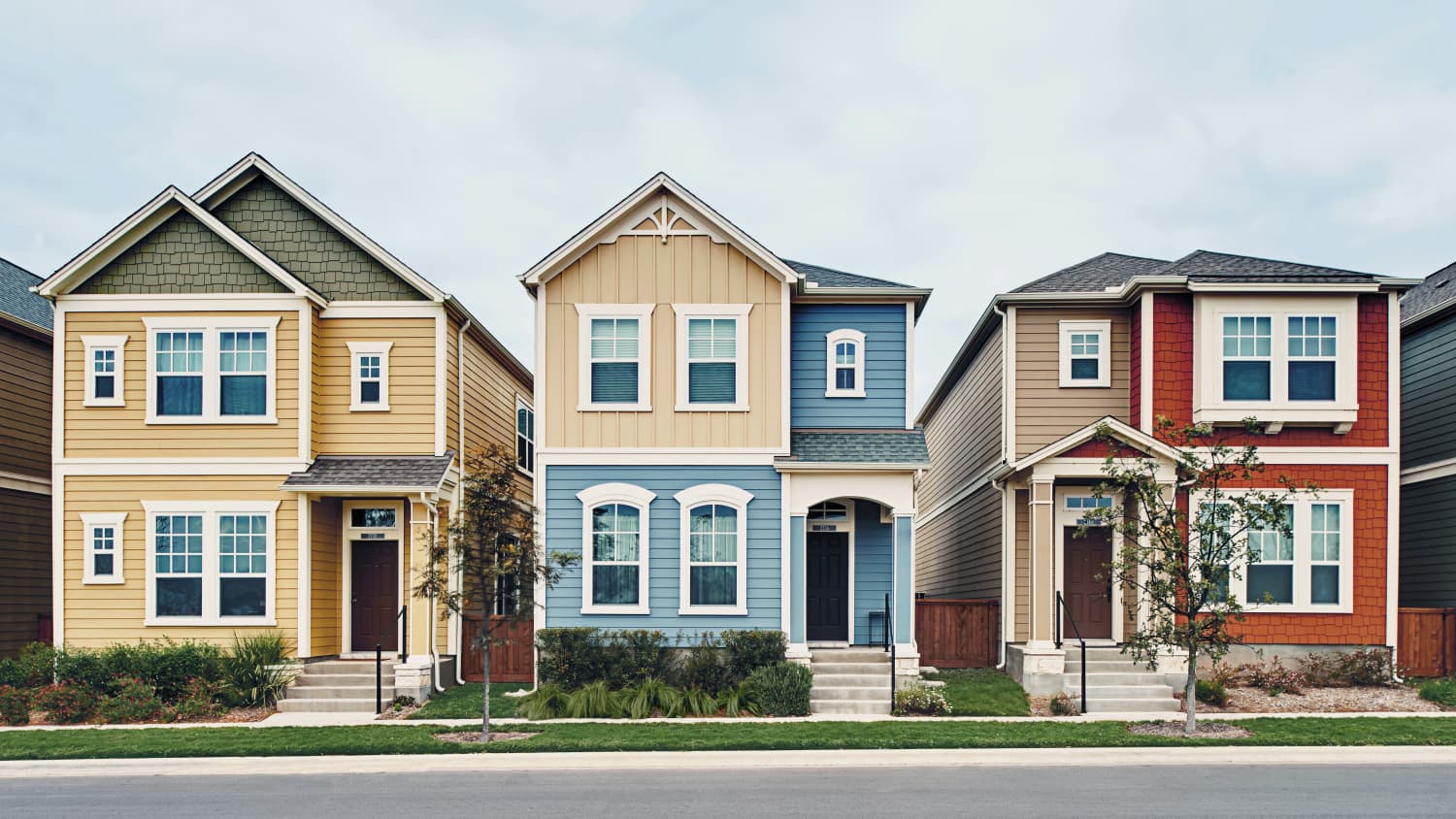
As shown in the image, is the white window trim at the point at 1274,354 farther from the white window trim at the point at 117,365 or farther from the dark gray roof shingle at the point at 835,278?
the white window trim at the point at 117,365

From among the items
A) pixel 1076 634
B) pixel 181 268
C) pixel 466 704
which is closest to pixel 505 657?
pixel 466 704

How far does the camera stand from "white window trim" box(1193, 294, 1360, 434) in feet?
64.8

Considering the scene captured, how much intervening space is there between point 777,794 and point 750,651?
6409 millimetres

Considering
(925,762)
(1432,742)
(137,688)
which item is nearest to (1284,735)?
(1432,742)

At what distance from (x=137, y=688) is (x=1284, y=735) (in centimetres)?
1721

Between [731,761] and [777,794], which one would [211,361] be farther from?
[777,794]

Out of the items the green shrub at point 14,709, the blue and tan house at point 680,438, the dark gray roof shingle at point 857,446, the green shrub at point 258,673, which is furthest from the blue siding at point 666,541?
the green shrub at point 14,709

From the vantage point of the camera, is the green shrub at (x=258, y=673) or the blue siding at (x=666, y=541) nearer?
the green shrub at (x=258, y=673)

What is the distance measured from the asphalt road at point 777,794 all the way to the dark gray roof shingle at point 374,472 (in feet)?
21.3

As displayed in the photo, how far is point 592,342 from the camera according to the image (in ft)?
64.8

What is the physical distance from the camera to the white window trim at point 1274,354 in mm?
19766

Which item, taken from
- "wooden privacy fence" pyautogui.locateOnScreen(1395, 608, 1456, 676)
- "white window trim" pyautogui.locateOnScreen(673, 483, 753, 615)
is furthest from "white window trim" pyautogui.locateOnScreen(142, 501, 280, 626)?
"wooden privacy fence" pyautogui.locateOnScreen(1395, 608, 1456, 676)

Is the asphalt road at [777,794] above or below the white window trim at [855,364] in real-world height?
below

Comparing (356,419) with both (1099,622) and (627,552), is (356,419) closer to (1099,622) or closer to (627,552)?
(627,552)
